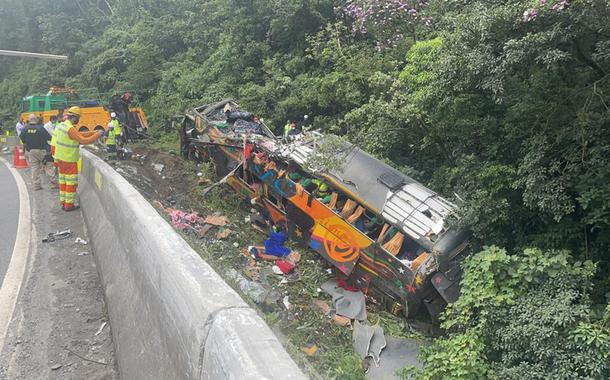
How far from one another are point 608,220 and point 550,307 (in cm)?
109

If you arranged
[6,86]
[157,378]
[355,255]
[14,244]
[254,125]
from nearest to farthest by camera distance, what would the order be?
[157,378]
[14,244]
[355,255]
[254,125]
[6,86]

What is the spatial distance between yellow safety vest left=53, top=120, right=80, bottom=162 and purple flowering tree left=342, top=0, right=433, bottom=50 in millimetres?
6950

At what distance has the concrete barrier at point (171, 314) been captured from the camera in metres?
1.77

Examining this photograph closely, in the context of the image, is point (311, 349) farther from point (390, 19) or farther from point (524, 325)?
point (390, 19)

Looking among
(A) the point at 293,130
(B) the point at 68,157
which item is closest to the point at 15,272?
(B) the point at 68,157

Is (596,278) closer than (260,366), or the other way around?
(260,366)

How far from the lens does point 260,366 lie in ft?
5.41

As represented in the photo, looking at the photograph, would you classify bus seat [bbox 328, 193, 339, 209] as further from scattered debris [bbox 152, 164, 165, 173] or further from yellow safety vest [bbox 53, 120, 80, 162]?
scattered debris [bbox 152, 164, 165, 173]

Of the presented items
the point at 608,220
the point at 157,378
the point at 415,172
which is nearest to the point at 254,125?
the point at 415,172

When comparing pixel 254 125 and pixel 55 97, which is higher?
pixel 254 125

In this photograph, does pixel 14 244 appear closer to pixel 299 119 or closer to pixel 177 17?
pixel 299 119

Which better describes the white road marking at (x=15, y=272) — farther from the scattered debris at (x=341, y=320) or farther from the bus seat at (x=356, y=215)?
the bus seat at (x=356, y=215)

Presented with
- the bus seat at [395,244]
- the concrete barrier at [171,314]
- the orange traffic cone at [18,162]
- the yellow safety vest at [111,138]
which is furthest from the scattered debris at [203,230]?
the orange traffic cone at [18,162]

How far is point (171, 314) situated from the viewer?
2354 mm
